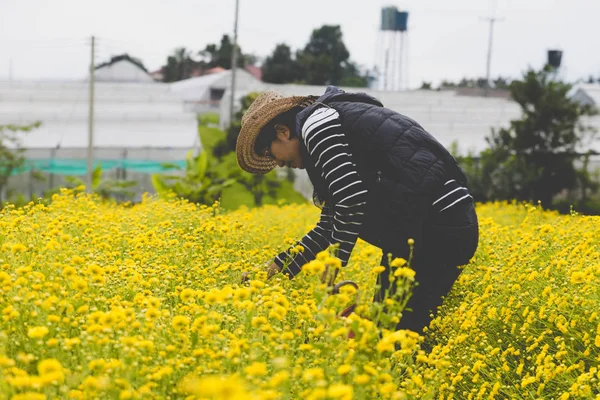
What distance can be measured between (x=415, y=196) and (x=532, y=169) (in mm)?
13741

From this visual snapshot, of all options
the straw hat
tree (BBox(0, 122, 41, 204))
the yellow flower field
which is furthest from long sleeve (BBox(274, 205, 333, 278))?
tree (BBox(0, 122, 41, 204))

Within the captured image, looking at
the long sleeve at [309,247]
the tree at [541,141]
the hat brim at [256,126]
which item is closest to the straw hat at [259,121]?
the hat brim at [256,126]

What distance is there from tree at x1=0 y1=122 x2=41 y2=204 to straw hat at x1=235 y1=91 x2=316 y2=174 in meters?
16.0

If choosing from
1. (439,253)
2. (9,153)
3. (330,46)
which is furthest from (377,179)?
(330,46)

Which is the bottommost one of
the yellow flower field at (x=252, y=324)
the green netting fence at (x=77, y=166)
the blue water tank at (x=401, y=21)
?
the green netting fence at (x=77, y=166)

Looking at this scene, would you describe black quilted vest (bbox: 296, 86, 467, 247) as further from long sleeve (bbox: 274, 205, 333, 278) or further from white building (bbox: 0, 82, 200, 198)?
white building (bbox: 0, 82, 200, 198)

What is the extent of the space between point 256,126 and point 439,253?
3.03 feet

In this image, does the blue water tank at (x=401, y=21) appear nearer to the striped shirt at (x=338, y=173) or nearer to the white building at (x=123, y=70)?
the white building at (x=123, y=70)

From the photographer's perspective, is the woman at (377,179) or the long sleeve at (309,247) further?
the long sleeve at (309,247)

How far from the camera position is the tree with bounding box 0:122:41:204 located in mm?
17719

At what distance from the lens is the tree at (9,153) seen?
58.1 feet

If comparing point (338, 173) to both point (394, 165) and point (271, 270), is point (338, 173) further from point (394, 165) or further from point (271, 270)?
point (271, 270)

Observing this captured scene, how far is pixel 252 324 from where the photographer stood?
2.13m

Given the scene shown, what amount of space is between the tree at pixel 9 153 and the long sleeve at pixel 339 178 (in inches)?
647
